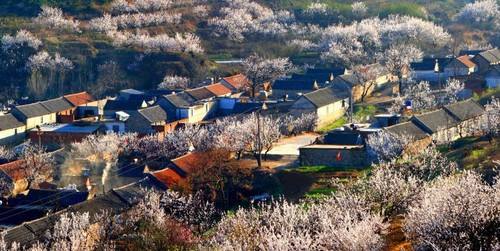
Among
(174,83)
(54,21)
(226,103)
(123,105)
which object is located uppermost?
(54,21)

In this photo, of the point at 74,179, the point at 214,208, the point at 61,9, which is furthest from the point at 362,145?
the point at 61,9

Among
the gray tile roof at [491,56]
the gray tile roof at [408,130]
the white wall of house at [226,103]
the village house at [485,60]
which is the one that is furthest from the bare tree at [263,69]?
the gray tile roof at [408,130]

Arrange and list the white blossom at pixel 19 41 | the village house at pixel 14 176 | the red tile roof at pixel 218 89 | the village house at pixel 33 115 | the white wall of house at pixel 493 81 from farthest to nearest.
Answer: the white blossom at pixel 19 41 → the red tile roof at pixel 218 89 → the white wall of house at pixel 493 81 → the village house at pixel 33 115 → the village house at pixel 14 176

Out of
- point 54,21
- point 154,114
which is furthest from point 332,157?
point 54,21

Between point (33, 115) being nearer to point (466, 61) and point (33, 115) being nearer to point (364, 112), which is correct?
point (364, 112)

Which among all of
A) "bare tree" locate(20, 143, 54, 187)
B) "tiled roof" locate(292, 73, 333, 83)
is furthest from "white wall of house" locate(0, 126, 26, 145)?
"tiled roof" locate(292, 73, 333, 83)

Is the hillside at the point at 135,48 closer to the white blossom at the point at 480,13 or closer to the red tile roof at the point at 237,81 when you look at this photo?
the white blossom at the point at 480,13
